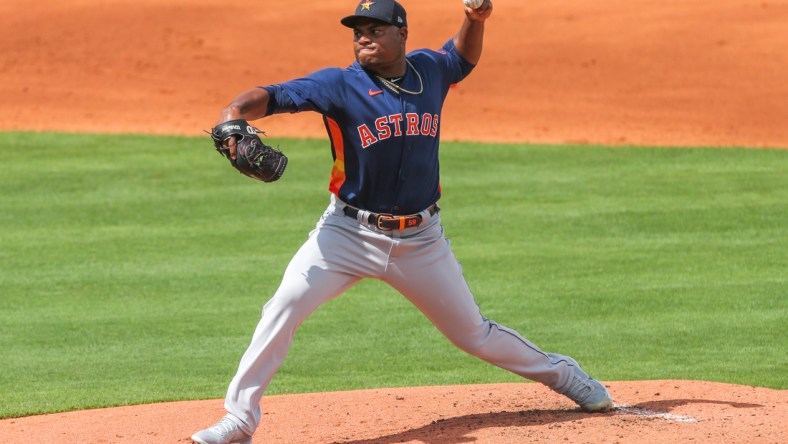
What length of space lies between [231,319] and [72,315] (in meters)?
1.08

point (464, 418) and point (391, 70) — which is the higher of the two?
point (391, 70)

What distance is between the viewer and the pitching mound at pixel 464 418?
5.34 metres

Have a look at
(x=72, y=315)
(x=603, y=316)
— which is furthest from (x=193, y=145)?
(x=603, y=316)

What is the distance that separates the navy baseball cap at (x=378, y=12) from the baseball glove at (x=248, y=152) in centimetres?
74

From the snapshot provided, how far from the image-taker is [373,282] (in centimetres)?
954

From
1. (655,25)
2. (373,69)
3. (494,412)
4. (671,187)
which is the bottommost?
(494,412)

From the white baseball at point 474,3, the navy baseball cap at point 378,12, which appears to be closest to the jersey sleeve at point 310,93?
the navy baseball cap at point 378,12

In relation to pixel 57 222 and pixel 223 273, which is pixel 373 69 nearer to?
pixel 223 273

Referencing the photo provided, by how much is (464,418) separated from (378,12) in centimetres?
188

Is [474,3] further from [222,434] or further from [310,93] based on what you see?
[222,434]

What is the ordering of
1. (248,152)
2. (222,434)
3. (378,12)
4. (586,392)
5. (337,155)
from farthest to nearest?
(586,392) < (337,155) < (378,12) < (222,434) < (248,152)

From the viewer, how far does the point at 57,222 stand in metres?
11.0

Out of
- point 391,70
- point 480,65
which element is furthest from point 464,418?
point 480,65

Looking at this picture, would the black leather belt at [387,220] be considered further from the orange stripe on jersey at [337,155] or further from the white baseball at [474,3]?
the white baseball at [474,3]
